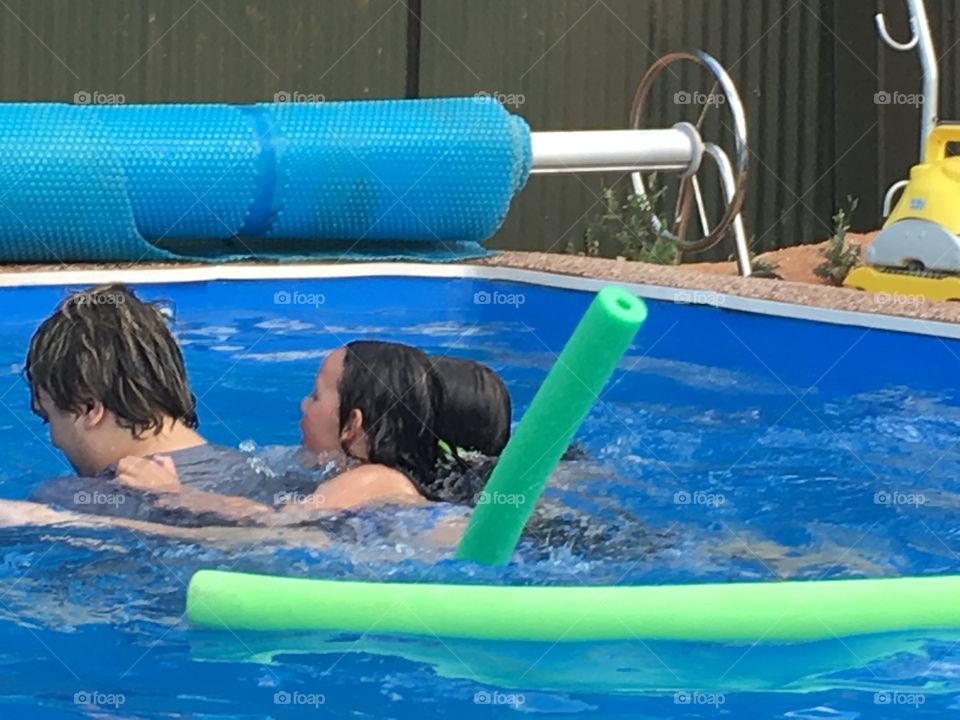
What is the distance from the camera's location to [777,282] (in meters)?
6.79

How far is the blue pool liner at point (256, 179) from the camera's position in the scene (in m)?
6.89

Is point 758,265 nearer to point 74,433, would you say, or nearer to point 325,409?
point 325,409

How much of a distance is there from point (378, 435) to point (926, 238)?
189 inches

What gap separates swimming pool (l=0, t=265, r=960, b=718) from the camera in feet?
9.81

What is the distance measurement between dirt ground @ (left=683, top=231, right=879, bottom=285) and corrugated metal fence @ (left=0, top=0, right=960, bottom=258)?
16cm

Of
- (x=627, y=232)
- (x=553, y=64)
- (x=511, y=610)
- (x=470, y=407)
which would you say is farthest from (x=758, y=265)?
(x=511, y=610)

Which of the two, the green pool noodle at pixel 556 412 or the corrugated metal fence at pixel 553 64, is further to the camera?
the corrugated metal fence at pixel 553 64

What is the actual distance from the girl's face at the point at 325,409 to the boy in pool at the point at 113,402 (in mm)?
223

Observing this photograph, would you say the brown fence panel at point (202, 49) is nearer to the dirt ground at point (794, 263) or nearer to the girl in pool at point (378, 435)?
the dirt ground at point (794, 263)

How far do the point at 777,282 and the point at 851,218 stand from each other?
428 centimetres

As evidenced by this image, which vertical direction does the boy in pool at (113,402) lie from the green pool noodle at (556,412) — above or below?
above

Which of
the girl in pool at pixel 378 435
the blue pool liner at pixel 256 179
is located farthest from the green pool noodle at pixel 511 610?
the blue pool liner at pixel 256 179

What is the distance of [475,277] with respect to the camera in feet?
24.5

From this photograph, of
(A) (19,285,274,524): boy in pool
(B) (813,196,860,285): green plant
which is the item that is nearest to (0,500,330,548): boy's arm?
(A) (19,285,274,524): boy in pool
